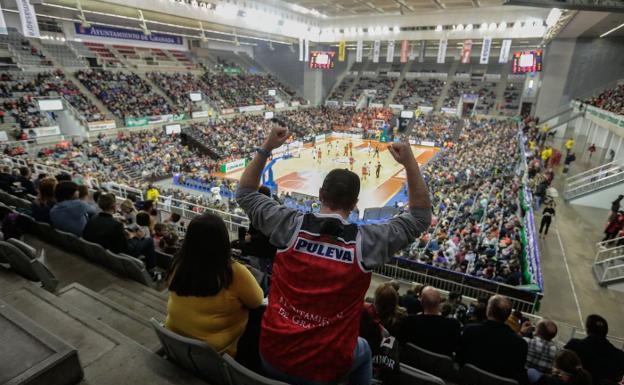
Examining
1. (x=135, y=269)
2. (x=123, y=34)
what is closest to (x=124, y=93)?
(x=123, y=34)

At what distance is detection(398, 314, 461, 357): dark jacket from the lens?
3266 millimetres

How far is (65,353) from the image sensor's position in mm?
1927

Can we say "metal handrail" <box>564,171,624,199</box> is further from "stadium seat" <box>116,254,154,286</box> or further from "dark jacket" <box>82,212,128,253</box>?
"dark jacket" <box>82,212,128,253</box>

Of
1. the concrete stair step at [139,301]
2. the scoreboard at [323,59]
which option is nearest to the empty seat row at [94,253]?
the concrete stair step at [139,301]

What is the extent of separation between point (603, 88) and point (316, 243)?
1596 inches

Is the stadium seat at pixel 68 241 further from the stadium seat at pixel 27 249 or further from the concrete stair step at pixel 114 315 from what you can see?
the concrete stair step at pixel 114 315

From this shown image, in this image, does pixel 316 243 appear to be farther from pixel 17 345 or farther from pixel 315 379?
pixel 17 345

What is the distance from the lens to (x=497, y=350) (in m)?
3.05

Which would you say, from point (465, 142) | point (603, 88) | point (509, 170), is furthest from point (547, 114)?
point (509, 170)

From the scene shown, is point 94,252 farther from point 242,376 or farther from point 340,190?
point 340,190

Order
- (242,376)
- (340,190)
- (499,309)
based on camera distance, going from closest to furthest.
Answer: (340,190), (242,376), (499,309)

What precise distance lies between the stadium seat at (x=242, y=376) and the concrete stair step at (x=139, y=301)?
189 centimetres

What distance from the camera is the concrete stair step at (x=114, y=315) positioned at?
300 cm

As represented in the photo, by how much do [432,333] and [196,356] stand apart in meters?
2.20
